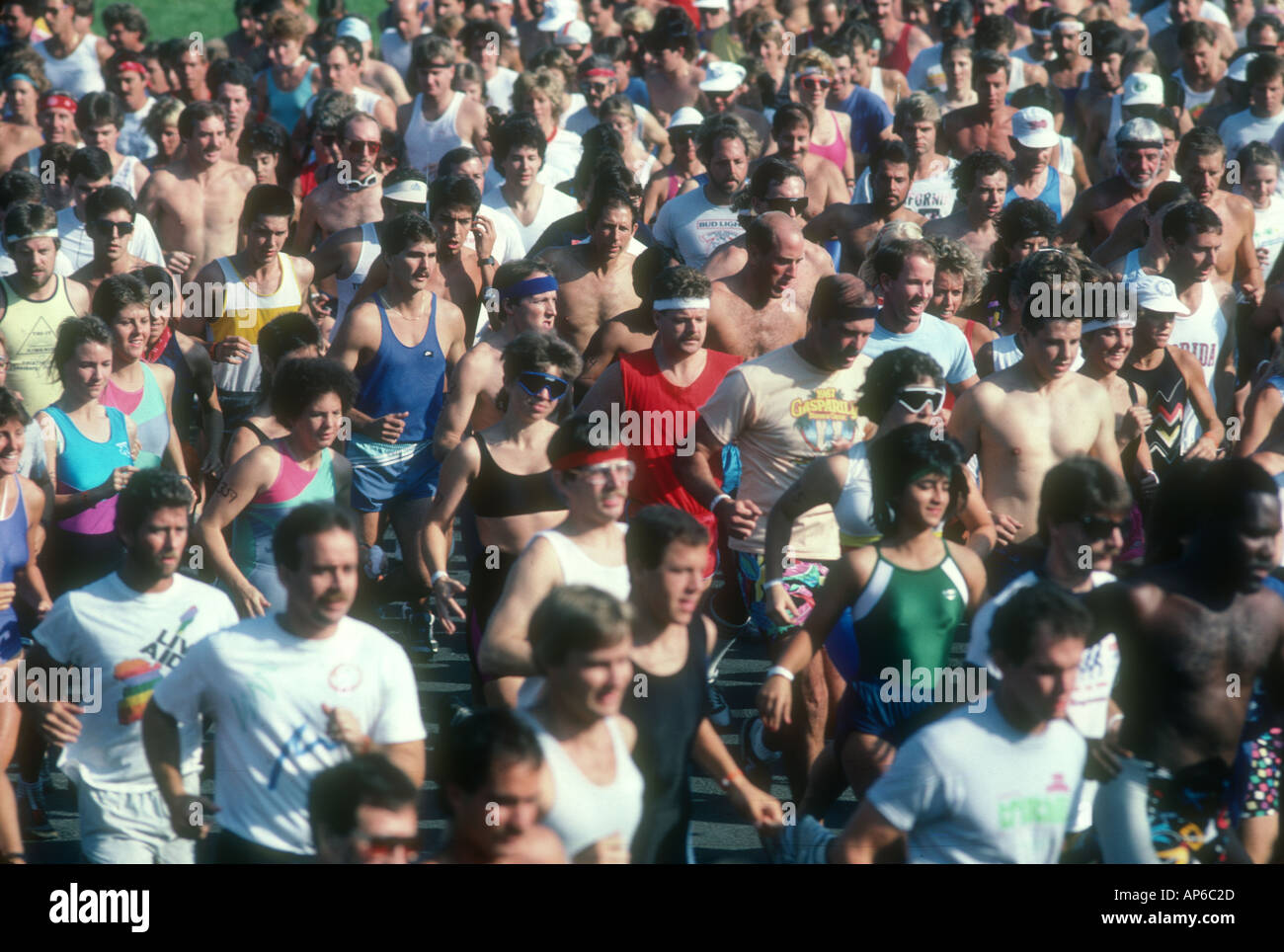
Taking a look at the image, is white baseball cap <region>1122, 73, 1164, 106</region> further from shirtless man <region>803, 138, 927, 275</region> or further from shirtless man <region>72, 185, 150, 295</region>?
shirtless man <region>72, 185, 150, 295</region>

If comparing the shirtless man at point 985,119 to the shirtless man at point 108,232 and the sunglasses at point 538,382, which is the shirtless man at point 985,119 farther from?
the sunglasses at point 538,382

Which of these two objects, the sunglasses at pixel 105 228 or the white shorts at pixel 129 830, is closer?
the white shorts at pixel 129 830

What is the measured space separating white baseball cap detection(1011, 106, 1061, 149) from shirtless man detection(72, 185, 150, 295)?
5.04 m

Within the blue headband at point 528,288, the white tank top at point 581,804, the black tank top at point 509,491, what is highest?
the blue headband at point 528,288

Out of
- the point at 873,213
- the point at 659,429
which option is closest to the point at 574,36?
the point at 873,213

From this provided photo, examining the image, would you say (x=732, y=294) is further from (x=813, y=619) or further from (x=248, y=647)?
(x=248, y=647)

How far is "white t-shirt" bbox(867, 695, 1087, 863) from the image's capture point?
4.44 meters

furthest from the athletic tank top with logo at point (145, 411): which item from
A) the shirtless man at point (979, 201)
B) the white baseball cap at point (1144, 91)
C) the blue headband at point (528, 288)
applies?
the white baseball cap at point (1144, 91)

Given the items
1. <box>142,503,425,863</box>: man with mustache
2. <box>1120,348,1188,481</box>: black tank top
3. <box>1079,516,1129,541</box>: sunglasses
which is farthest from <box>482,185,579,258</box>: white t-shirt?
<box>142,503,425,863</box>: man with mustache

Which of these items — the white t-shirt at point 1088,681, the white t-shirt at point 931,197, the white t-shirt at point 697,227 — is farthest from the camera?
the white t-shirt at point 931,197

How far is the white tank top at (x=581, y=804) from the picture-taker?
172 inches

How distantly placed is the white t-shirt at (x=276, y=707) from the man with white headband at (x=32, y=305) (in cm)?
403

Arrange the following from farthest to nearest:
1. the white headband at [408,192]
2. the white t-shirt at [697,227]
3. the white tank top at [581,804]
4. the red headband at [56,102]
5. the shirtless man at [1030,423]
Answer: the red headband at [56,102], the white t-shirt at [697,227], the white headband at [408,192], the shirtless man at [1030,423], the white tank top at [581,804]
